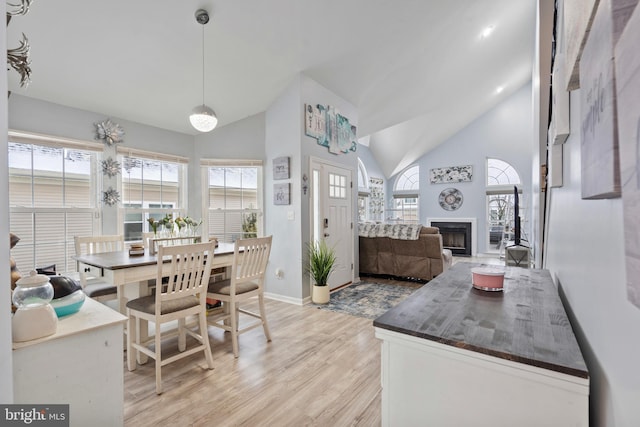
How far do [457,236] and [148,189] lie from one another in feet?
24.7

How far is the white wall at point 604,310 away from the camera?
20.1 inches

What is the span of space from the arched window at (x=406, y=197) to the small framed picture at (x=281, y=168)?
6.00 meters

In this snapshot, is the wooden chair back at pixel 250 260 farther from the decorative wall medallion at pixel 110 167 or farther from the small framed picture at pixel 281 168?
the decorative wall medallion at pixel 110 167

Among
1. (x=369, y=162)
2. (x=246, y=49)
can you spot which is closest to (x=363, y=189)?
(x=369, y=162)

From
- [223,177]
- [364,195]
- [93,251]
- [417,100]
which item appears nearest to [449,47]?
[417,100]

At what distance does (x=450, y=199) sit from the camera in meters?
8.45

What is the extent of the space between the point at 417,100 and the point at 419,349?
5356 millimetres

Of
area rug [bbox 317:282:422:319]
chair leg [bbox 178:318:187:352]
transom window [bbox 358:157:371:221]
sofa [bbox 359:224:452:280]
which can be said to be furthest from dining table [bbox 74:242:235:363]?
transom window [bbox 358:157:371:221]

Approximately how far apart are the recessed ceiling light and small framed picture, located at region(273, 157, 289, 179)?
355cm

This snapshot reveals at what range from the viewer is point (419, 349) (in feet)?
3.07

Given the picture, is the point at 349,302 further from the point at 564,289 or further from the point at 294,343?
the point at 564,289

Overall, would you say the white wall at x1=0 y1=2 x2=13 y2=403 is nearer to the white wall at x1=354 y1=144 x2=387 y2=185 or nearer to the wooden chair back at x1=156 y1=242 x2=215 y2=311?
the wooden chair back at x1=156 y1=242 x2=215 y2=311

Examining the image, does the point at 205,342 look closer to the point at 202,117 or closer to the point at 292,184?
the point at 202,117

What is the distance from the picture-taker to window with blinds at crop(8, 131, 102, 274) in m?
2.97
